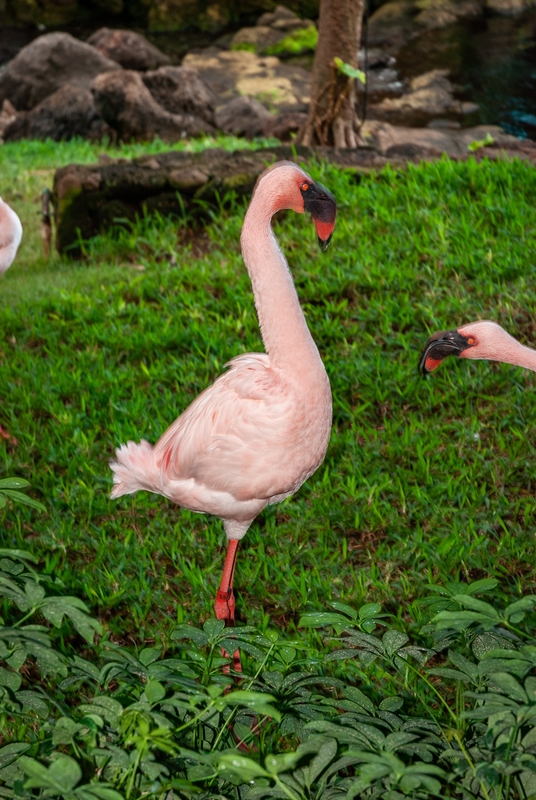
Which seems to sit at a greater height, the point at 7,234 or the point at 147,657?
the point at 147,657

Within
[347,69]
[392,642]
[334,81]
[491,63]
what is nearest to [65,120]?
[334,81]

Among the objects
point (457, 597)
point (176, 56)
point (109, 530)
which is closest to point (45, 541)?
point (109, 530)

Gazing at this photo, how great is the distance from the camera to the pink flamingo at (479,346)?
2.47 meters

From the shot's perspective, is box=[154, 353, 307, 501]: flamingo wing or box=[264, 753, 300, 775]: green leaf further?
box=[154, 353, 307, 501]: flamingo wing

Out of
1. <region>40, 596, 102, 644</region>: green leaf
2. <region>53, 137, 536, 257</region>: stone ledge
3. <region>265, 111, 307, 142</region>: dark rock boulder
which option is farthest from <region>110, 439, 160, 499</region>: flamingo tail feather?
<region>265, 111, 307, 142</region>: dark rock boulder

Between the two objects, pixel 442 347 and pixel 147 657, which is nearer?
pixel 147 657

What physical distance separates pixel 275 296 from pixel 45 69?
12940 mm

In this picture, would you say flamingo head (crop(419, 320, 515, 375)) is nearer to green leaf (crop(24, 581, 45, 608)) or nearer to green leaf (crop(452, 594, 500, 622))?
green leaf (crop(452, 594, 500, 622))

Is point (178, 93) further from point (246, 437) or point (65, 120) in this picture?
point (246, 437)

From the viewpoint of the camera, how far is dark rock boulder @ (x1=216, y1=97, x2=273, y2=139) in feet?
38.5

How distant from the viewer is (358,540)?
12.1 feet

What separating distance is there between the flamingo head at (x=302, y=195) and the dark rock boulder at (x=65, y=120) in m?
9.45

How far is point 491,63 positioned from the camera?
1589 cm

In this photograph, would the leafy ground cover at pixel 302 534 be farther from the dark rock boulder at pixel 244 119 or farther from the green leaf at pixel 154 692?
the dark rock boulder at pixel 244 119
